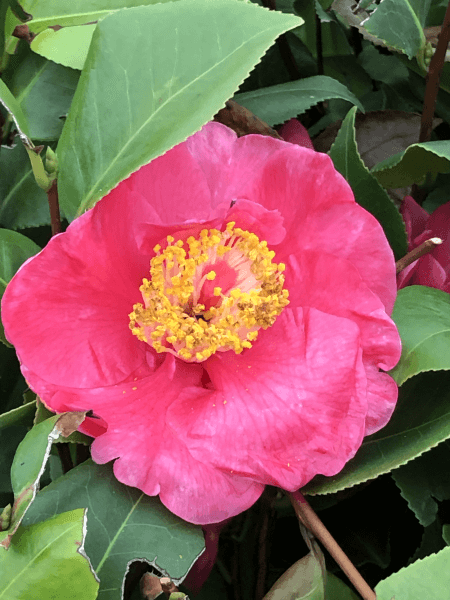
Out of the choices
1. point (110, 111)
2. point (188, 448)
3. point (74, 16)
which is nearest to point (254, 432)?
point (188, 448)

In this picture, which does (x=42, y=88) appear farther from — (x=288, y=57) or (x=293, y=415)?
(x=293, y=415)

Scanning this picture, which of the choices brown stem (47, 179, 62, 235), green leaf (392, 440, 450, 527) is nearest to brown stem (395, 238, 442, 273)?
green leaf (392, 440, 450, 527)

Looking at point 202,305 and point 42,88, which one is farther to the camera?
point 42,88

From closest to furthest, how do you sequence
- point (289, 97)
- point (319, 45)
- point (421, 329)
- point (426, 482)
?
point (421, 329)
point (426, 482)
point (289, 97)
point (319, 45)

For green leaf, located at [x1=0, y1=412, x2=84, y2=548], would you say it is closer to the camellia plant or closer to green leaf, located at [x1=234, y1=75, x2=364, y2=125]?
the camellia plant

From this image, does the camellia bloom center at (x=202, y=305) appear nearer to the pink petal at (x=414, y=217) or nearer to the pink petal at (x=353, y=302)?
the pink petal at (x=353, y=302)

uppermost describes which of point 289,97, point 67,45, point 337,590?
point 67,45

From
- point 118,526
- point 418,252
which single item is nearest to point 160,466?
point 118,526

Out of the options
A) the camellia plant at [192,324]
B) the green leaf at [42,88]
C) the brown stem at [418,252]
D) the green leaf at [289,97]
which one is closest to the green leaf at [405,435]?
the camellia plant at [192,324]
